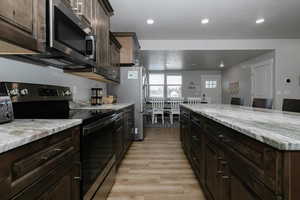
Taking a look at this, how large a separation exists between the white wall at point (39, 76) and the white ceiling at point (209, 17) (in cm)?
151

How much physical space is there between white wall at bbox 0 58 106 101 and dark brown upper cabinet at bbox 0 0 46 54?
337 mm

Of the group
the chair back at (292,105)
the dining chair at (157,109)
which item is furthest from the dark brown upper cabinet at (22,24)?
the dining chair at (157,109)

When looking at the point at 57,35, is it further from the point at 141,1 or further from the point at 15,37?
the point at 141,1

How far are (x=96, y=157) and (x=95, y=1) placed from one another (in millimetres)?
1665

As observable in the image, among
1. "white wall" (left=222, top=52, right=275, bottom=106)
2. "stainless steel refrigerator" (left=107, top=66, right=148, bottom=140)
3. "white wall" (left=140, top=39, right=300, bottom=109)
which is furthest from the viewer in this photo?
"white wall" (left=222, top=52, right=275, bottom=106)

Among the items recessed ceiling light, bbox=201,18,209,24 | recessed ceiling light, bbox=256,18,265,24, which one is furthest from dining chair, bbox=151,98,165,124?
recessed ceiling light, bbox=256,18,265,24

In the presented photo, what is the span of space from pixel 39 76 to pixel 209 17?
3.20m

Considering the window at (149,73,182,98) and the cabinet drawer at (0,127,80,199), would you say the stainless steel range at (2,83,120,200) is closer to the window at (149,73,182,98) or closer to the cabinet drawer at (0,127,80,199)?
the cabinet drawer at (0,127,80,199)

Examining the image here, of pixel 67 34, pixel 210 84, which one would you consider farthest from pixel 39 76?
pixel 210 84

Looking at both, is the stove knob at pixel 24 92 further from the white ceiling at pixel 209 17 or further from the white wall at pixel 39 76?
the white ceiling at pixel 209 17

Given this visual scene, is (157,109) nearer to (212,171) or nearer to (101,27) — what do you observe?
(101,27)

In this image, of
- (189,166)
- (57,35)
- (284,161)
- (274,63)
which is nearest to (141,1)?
(57,35)

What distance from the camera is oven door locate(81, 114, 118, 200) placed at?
1234 mm

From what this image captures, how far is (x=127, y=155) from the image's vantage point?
310cm
